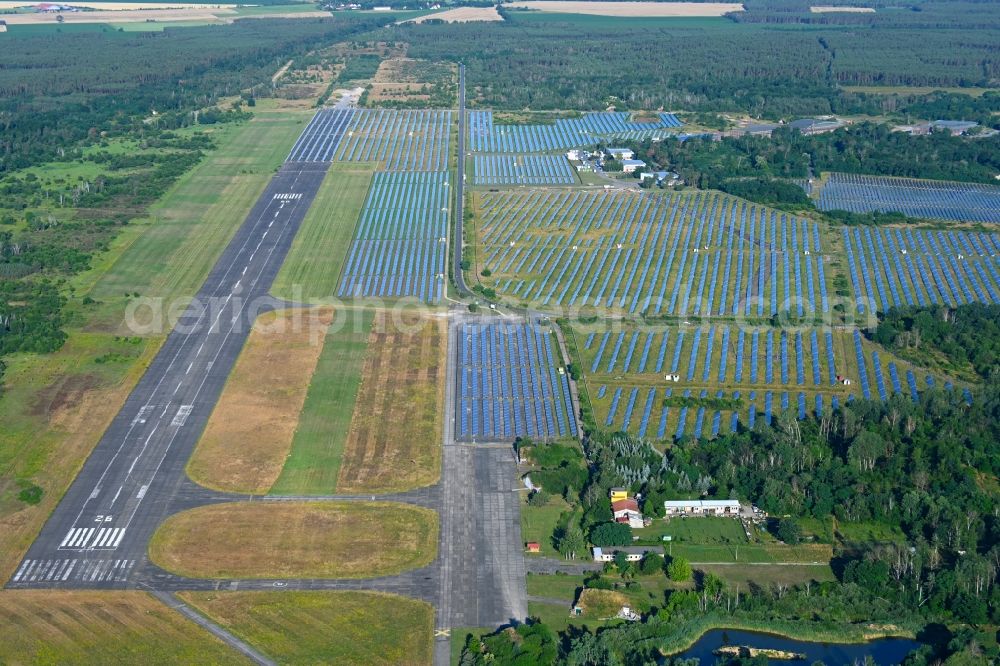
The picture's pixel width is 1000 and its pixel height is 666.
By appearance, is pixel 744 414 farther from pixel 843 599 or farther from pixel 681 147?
pixel 681 147

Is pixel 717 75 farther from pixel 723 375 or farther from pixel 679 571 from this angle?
pixel 679 571

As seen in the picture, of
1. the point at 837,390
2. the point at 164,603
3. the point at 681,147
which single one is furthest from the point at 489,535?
the point at 681,147

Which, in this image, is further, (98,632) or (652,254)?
(652,254)

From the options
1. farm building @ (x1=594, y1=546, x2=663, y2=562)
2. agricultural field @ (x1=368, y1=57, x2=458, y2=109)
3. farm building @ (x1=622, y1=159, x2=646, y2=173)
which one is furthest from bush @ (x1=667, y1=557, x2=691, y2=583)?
agricultural field @ (x1=368, y1=57, x2=458, y2=109)

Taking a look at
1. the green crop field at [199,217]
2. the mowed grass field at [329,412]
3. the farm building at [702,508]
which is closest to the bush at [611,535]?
the farm building at [702,508]

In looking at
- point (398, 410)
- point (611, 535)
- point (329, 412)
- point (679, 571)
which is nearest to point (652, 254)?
point (398, 410)
